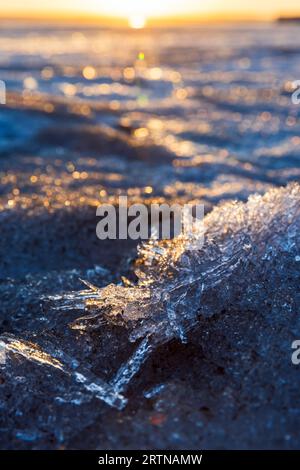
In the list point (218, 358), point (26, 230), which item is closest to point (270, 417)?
point (218, 358)

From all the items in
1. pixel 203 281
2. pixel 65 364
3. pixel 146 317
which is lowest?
pixel 65 364

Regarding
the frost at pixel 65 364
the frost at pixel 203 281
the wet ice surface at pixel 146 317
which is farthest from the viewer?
the frost at pixel 203 281

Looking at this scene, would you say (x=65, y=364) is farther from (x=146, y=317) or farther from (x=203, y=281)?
(x=203, y=281)

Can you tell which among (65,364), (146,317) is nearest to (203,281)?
(146,317)

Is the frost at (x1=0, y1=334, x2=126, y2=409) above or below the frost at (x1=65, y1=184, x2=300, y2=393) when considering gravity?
below

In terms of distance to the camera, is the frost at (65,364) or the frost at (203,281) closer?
the frost at (65,364)

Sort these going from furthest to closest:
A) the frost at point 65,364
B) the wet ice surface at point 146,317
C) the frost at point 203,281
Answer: the frost at point 203,281 < the frost at point 65,364 < the wet ice surface at point 146,317

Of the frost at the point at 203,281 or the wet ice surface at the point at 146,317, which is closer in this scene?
the wet ice surface at the point at 146,317

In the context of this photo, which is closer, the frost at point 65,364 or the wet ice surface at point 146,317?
the wet ice surface at point 146,317

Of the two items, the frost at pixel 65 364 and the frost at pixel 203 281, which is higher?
the frost at pixel 203 281
